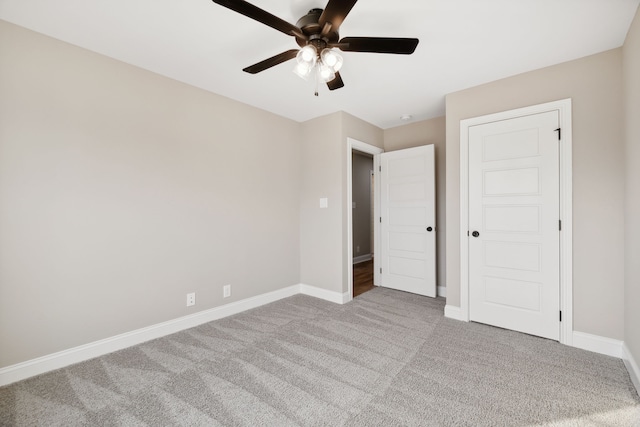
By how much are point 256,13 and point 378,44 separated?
743 mm

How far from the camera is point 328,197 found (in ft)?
12.2

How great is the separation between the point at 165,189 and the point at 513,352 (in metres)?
3.44

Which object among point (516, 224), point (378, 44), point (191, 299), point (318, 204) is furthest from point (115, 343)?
point (516, 224)

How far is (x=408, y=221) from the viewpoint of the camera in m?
3.99

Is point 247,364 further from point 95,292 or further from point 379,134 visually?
point 379,134

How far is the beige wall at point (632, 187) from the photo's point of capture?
6.12 feet

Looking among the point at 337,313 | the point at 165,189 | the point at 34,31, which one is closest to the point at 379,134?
the point at 337,313

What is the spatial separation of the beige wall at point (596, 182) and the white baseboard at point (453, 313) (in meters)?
0.92

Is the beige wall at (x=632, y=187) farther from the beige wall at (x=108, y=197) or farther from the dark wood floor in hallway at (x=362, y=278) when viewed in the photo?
the beige wall at (x=108, y=197)

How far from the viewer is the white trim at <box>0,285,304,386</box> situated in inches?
76.7

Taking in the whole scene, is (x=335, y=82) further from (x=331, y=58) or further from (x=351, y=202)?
(x=351, y=202)

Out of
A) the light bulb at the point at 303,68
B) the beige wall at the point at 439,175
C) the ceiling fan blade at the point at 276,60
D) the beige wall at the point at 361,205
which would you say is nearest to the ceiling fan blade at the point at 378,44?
the light bulb at the point at 303,68

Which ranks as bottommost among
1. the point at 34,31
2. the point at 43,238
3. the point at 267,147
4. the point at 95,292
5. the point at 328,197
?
the point at 95,292

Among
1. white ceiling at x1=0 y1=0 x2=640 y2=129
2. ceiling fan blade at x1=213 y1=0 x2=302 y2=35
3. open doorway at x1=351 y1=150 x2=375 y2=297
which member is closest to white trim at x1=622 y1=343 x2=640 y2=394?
white ceiling at x1=0 y1=0 x2=640 y2=129
